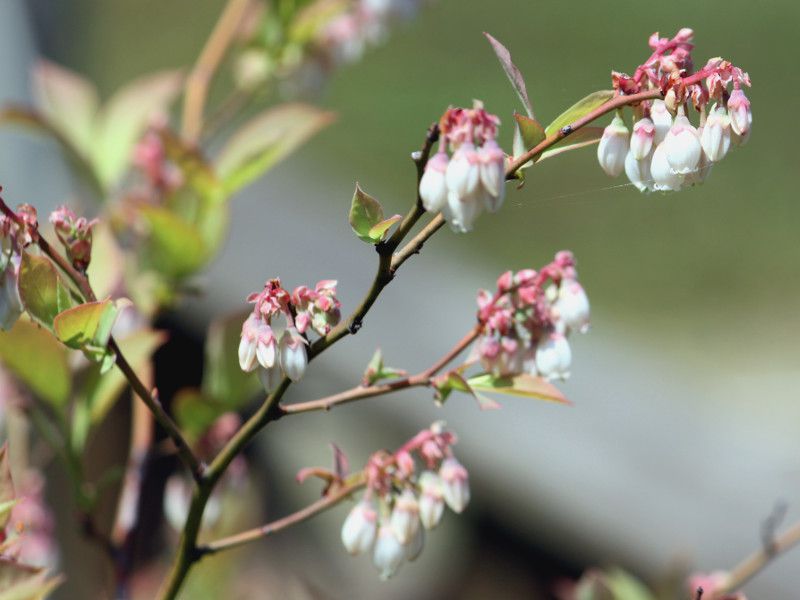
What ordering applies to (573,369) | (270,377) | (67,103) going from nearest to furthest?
(270,377) < (67,103) < (573,369)

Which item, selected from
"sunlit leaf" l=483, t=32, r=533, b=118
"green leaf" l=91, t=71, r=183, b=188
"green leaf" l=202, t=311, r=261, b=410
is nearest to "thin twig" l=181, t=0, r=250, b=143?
"green leaf" l=91, t=71, r=183, b=188

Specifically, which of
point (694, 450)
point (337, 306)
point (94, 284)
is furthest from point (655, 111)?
point (694, 450)

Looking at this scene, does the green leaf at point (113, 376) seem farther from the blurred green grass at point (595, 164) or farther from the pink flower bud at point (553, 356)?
the blurred green grass at point (595, 164)

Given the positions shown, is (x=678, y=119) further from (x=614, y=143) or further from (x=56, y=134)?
(x=56, y=134)

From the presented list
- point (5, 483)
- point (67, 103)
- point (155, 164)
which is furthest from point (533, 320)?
point (67, 103)

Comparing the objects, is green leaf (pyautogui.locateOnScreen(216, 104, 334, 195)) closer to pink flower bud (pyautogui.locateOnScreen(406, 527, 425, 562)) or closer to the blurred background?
the blurred background

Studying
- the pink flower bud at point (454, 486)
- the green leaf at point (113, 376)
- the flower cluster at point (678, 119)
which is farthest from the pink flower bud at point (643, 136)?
the green leaf at point (113, 376)
